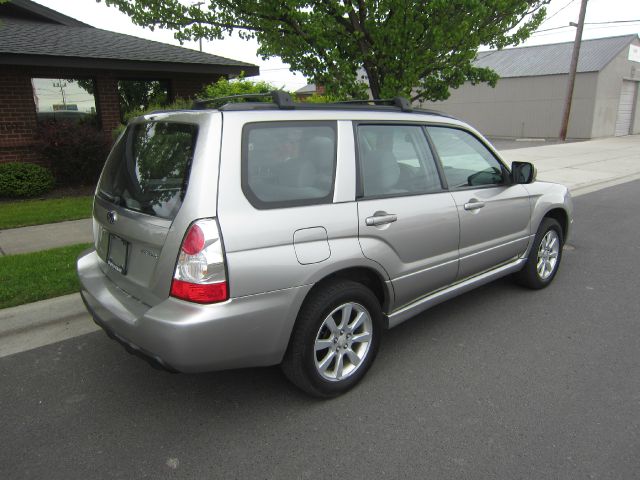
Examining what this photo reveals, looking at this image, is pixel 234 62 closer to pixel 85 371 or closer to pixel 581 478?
pixel 85 371

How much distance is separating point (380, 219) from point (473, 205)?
3.33ft

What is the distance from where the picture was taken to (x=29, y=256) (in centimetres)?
→ 519

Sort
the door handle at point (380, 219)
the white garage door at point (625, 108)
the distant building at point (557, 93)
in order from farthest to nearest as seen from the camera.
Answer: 1. the white garage door at point (625, 108)
2. the distant building at point (557, 93)
3. the door handle at point (380, 219)

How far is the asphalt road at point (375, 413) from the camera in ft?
7.80

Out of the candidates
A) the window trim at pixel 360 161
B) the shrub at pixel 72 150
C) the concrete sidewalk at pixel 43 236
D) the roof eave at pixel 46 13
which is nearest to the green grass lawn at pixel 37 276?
the concrete sidewalk at pixel 43 236

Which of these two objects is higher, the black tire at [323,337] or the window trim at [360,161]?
the window trim at [360,161]

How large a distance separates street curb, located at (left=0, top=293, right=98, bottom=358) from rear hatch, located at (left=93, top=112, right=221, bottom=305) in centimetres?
107

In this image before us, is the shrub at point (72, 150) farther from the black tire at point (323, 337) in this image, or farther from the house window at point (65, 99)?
the black tire at point (323, 337)

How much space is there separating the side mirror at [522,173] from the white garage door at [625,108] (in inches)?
1100

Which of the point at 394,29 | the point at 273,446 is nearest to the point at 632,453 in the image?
the point at 273,446

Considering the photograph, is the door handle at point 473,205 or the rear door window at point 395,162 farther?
the door handle at point 473,205

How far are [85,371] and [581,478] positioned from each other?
2944mm

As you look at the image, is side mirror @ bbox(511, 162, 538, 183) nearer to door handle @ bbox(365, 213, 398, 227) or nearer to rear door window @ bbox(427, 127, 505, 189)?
rear door window @ bbox(427, 127, 505, 189)

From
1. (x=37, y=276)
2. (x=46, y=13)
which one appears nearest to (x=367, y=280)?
(x=37, y=276)
